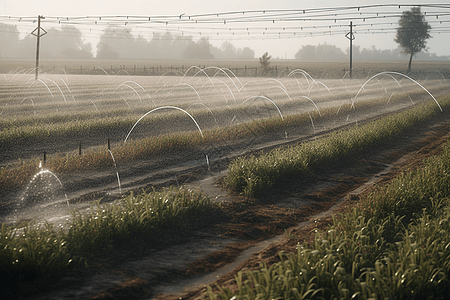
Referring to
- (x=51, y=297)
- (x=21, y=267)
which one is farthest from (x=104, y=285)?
(x=21, y=267)

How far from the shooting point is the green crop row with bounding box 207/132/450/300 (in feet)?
11.3

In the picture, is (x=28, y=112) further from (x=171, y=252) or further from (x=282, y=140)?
(x=171, y=252)

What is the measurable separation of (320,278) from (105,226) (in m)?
2.74

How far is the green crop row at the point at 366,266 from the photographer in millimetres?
3455

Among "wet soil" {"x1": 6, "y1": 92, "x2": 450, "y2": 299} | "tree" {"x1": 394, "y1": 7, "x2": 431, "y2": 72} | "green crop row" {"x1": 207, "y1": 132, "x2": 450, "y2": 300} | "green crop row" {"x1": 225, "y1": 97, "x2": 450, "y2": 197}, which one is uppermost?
"tree" {"x1": 394, "y1": 7, "x2": 431, "y2": 72}

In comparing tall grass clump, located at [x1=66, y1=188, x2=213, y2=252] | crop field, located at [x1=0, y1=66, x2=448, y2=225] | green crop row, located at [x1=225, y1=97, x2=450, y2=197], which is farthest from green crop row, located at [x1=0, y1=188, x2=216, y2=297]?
crop field, located at [x1=0, y1=66, x2=448, y2=225]

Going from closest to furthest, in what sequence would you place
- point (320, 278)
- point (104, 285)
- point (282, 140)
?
point (320, 278) → point (104, 285) → point (282, 140)

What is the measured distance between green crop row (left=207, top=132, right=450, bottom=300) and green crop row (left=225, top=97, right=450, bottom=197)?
2.17 meters

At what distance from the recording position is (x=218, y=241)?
5.31 m

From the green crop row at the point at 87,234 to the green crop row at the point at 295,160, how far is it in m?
1.19

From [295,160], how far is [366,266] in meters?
4.31

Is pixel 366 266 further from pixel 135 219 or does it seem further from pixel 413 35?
pixel 413 35

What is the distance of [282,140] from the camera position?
1277 centimetres

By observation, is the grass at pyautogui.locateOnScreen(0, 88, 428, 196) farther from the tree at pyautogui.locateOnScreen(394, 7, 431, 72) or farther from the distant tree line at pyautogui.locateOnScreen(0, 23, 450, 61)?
the distant tree line at pyautogui.locateOnScreen(0, 23, 450, 61)
